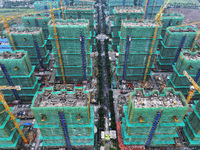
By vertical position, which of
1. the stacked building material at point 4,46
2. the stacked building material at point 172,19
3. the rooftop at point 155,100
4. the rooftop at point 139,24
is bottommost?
the stacked building material at point 4,46

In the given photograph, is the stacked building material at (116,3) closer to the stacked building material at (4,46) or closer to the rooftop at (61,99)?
the stacked building material at (4,46)

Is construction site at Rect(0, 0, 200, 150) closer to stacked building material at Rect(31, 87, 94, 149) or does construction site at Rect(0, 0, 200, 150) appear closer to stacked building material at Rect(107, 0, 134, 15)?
stacked building material at Rect(31, 87, 94, 149)

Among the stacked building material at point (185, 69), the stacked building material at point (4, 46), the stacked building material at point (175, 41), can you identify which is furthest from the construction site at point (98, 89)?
the stacked building material at point (4, 46)

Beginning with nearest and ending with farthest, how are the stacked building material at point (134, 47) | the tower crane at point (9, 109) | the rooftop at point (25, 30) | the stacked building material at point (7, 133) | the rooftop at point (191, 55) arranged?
the tower crane at point (9, 109) → the stacked building material at point (7, 133) → the rooftop at point (191, 55) → the stacked building material at point (134, 47) → the rooftop at point (25, 30)

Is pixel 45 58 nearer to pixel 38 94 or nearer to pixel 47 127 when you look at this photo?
pixel 38 94

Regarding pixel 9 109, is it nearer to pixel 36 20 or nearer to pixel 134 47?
pixel 134 47

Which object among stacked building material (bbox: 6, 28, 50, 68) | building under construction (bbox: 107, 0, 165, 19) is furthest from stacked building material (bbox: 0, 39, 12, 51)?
building under construction (bbox: 107, 0, 165, 19)

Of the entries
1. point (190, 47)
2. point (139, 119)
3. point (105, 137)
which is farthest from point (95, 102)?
point (190, 47)
